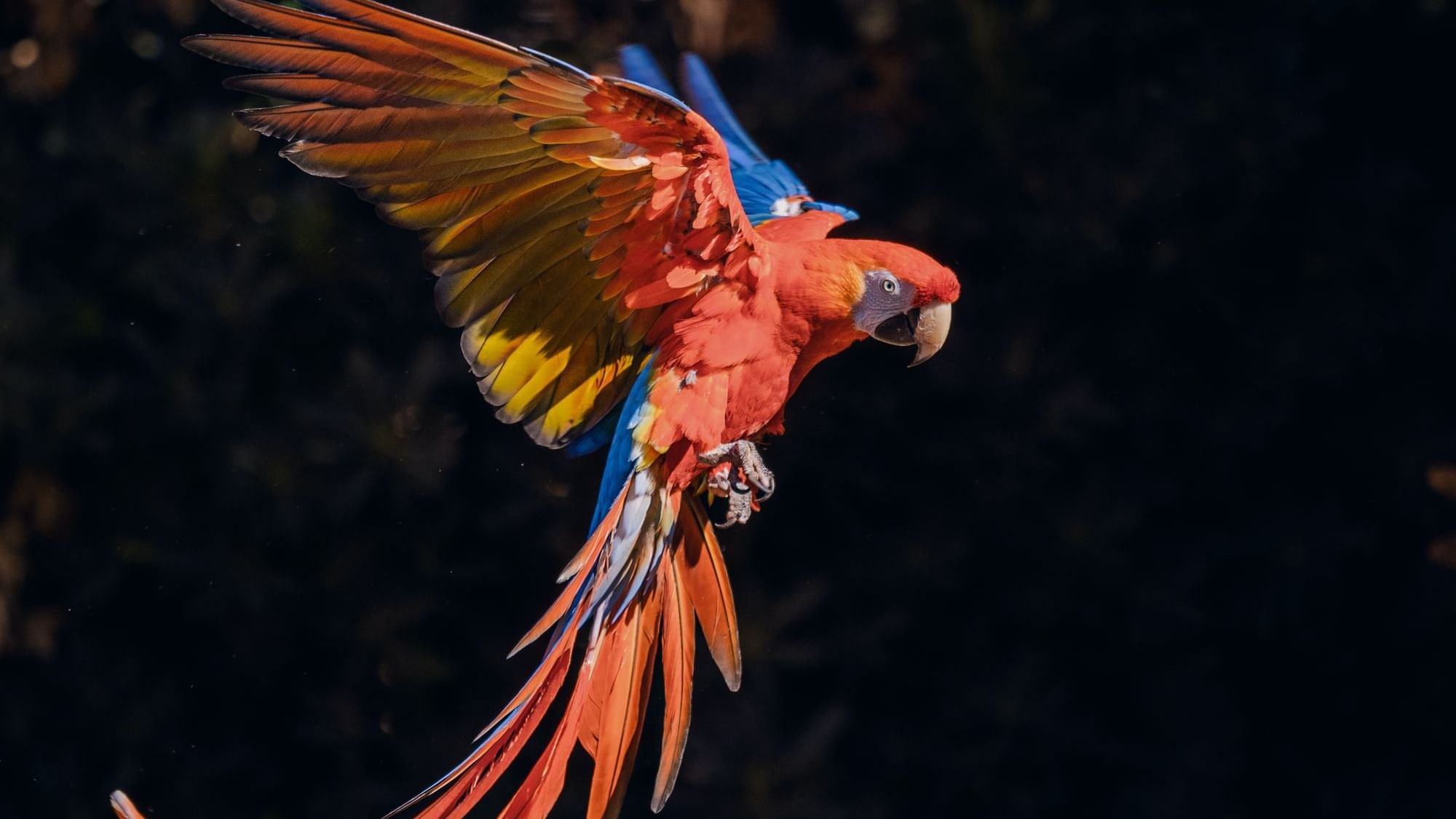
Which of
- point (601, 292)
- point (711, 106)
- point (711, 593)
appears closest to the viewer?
point (601, 292)

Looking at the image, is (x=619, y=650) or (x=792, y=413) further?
(x=792, y=413)

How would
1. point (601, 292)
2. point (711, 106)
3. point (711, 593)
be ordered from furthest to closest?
1. point (711, 106)
2. point (711, 593)
3. point (601, 292)

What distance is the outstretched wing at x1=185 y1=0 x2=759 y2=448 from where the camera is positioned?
1165 mm

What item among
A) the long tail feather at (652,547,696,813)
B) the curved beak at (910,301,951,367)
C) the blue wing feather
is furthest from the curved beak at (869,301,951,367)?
the blue wing feather

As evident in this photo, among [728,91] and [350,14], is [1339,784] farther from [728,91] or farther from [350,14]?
[350,14]

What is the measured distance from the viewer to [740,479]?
4.81ft

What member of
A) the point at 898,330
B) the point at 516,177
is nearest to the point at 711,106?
the point at 898,330

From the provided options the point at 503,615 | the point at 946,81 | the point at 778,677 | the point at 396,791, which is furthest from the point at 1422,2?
the point at 396,791

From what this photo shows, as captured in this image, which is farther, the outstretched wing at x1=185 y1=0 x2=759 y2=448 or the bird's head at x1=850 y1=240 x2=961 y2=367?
the bird's head at x1=850 y1=240 x2=961 y2=367

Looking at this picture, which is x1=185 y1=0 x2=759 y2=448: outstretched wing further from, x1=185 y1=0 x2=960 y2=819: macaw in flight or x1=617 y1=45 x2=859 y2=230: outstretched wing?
x1=617 y1=45 x2=859 y2=230: outstretched wing

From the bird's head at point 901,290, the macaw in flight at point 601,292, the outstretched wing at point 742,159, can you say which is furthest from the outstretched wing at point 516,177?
the outstretched wing at point 742,159

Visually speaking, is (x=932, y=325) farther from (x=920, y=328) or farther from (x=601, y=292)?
(x=601, y=292)

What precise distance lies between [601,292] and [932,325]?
327 millimetres

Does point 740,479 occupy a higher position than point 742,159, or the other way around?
point 742,159
